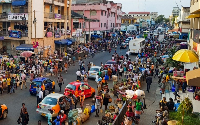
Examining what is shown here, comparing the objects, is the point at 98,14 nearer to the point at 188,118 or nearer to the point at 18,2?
the point at 18,2

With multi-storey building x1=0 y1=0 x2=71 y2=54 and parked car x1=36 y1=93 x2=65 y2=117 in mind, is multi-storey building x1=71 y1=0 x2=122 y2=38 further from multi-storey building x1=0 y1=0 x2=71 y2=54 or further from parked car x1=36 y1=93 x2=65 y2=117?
parked car x1=36 y1=93 x2=65 y2=117

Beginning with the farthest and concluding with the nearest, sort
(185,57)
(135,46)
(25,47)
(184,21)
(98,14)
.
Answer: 1. (98,14)
2. (135,46)
3. (184,21)
4. (25,47)
5. (185,57)

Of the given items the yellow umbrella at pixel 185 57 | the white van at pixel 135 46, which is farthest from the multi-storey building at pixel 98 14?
the yellow umbrella at pixel 185 57

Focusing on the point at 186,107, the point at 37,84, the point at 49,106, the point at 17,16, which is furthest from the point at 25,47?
the point at 186,107

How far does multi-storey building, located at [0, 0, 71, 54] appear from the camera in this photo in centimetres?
3675

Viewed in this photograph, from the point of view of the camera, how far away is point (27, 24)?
3716cm

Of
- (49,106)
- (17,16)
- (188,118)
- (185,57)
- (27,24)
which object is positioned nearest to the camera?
(188,118)

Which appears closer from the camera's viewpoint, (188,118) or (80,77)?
(188,118)

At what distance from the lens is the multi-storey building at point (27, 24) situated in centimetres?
3675

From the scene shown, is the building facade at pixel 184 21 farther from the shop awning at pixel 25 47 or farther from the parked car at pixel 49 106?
the parked car at pixel 49 106

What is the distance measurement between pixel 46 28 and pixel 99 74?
18.1m

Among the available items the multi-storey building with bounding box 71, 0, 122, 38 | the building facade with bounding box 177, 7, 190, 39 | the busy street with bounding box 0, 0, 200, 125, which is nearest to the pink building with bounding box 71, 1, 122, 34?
the multi-storey building with bounding box 71, 0, 122, 38

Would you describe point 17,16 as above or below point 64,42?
above

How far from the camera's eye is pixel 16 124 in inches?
575
